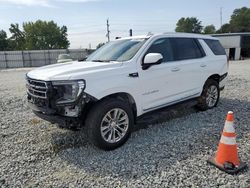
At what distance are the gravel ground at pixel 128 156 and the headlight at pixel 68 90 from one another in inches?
37.2

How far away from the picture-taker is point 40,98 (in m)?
4.23

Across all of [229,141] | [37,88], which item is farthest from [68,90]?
[229,141]

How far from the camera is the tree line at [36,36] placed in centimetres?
8144

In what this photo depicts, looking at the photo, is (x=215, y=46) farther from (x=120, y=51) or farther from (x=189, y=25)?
(x=189, y=25)

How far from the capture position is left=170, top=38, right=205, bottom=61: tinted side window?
5.61m

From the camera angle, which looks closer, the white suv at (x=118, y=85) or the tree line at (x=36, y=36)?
the white suv at (x=118, y=85)

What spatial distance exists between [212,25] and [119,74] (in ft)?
354

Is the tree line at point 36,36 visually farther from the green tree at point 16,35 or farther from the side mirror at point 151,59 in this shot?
the side mirror at point 151,59

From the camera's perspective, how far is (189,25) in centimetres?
9925

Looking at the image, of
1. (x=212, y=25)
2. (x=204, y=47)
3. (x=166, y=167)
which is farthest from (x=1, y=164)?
(x=212, y=25)

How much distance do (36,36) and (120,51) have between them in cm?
8364

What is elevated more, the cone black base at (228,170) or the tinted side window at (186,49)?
the tinted side window at (186,49)

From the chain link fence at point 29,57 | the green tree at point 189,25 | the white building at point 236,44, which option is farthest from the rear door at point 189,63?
the green tree at point 189,25

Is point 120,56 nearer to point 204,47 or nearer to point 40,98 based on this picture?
point 40,98
